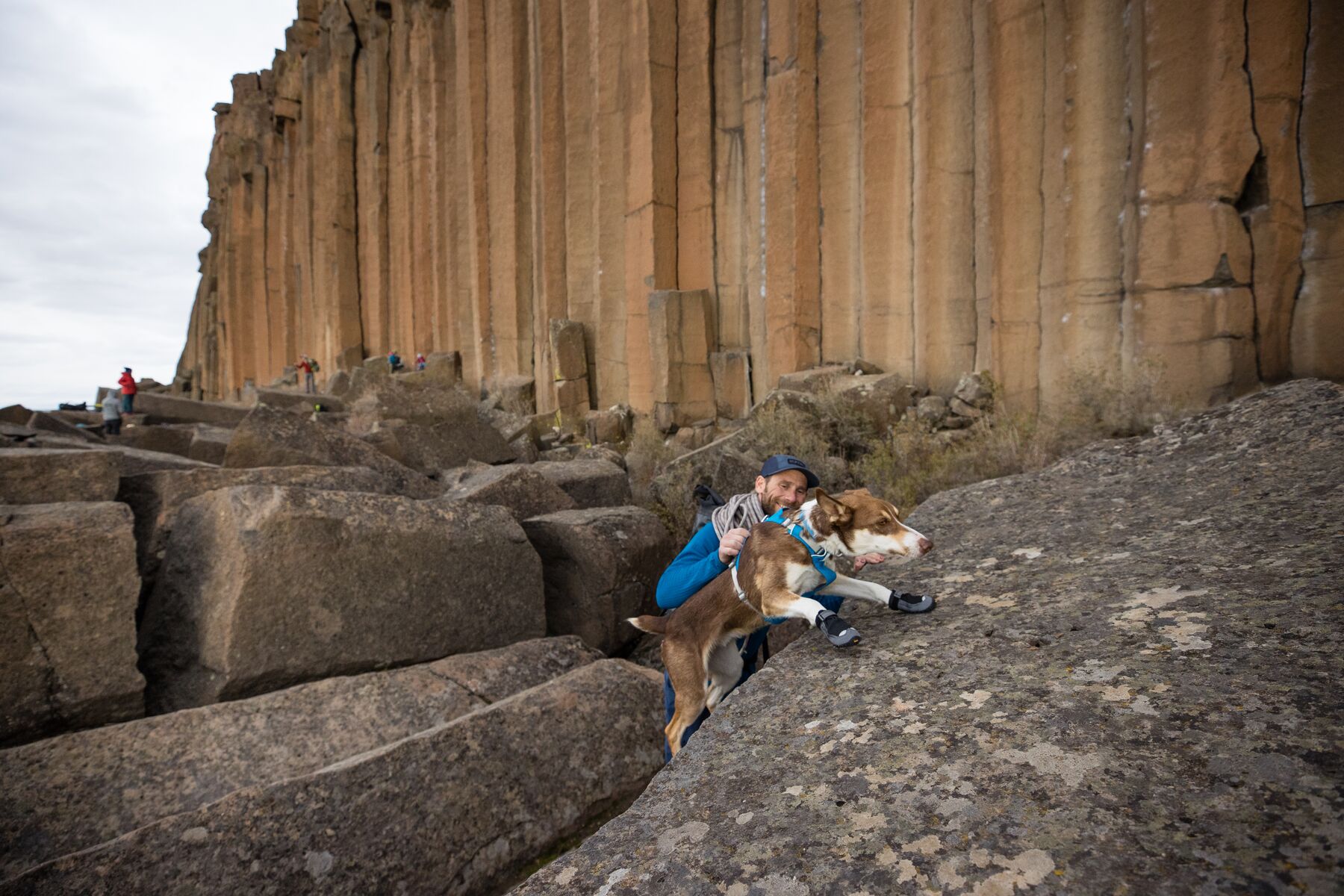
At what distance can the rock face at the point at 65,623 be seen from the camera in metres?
3.24

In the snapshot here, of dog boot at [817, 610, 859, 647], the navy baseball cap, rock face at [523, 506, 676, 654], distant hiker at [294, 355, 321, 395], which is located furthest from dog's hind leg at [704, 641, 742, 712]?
distant hiker at [294, 355, 321, 395]

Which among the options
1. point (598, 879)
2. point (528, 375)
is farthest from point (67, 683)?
point (528, 375)

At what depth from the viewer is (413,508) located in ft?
14.3

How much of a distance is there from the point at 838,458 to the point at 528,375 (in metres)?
10.4

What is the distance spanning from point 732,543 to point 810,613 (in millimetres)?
521

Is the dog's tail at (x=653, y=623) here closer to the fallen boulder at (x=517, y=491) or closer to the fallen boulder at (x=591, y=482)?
the fallen boulder at (x=517, y=491)

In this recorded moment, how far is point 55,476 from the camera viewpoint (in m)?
4.74

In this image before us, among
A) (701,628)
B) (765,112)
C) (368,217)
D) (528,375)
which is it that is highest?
(368,217)

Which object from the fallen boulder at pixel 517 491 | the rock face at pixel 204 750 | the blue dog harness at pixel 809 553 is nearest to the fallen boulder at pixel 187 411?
the fallen boulder at pixel 517 491

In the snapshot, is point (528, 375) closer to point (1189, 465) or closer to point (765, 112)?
point (765, 112)

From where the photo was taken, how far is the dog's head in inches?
99.7

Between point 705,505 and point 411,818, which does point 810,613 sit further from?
point 411,818

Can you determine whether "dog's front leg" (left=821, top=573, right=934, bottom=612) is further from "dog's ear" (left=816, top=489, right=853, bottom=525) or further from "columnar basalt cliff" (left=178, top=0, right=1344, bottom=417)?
"columnar basalt cliff" (left=178, top=0, right=1344, bottom=417)

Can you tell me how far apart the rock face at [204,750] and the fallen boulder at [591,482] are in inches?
136
